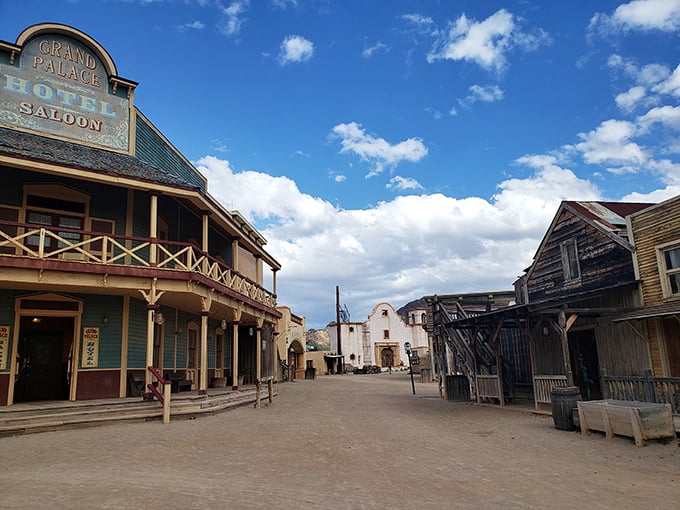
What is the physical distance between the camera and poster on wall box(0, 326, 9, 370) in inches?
536

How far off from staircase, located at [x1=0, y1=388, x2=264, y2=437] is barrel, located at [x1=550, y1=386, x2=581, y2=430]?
8991 millimetres

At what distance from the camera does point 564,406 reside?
37.3ft

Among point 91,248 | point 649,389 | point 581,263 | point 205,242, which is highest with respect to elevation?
point 205,242

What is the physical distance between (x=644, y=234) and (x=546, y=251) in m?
4.66

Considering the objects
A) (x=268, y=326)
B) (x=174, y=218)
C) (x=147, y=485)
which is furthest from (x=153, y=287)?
(x=268, y=326)

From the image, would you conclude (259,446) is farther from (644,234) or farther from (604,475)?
(644,234)

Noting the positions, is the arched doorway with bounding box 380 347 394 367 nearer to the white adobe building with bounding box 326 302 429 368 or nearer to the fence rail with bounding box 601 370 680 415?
the white adobe building with bounding box 326 302 429 368

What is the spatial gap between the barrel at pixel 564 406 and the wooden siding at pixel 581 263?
174 inches

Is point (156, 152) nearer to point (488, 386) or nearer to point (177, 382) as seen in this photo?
point (177, 382)

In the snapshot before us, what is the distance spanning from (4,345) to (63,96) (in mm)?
7976

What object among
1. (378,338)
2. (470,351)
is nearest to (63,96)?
(470,351)

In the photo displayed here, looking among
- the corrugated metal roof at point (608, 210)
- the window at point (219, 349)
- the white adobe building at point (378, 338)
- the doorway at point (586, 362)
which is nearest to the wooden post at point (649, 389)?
the doorway at point (586, 362)

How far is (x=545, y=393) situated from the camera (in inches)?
577

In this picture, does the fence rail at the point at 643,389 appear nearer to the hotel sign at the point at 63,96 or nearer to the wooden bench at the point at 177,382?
the wooden bench at the point at 177,382
